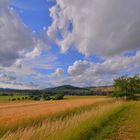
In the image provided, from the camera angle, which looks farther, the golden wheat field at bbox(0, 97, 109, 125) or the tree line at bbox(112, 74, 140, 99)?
the tree line at bbox(112, 74, 140, 99)

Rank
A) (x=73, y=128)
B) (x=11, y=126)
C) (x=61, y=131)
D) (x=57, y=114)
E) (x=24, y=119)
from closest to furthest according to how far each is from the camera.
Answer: (x=61, y=131)
(x=73, y=128)
(x=11, y=126)
(x=24, y=119)
(x=57, y=114)

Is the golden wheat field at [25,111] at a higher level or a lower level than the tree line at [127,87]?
lower

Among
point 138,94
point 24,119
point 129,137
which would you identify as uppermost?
point 138,94

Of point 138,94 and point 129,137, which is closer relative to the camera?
point 129,137

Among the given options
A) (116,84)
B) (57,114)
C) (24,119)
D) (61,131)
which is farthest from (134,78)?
(61,131)

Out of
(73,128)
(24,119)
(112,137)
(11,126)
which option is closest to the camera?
(73,128)

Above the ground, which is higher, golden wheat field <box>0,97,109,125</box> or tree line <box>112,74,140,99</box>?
tree line <box>112,74,140,99</box>

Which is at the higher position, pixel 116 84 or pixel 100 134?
pixel 116 84

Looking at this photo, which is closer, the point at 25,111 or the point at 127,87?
the point at 25,111

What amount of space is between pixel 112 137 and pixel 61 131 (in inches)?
176

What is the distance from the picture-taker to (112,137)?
1553 cm

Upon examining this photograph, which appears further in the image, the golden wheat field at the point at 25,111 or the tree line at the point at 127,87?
the tree line at the point at 127,87

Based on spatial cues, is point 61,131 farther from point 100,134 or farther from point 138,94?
point 138,94

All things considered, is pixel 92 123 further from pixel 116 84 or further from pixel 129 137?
pixel 116 84
